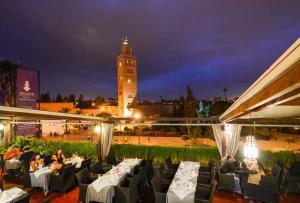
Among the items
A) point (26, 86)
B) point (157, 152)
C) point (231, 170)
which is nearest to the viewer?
Answer: point (231, 170)

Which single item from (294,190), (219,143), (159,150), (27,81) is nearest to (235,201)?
(294,190)

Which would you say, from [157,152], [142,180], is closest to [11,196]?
[142,180]

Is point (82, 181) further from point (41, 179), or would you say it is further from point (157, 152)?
point (157, 152)

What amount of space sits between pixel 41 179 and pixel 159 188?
4.06m

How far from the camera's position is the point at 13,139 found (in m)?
15.3

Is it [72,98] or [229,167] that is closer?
[229,167]

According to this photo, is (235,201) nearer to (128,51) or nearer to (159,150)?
(159,150)

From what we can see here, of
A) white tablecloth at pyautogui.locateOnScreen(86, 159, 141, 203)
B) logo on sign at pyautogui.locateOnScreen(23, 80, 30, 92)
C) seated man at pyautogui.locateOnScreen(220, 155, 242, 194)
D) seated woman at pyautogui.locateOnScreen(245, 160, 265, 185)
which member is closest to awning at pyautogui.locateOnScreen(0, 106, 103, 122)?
white tablecloth at pyautogui.locateOnScreen(86, 159, 141, 203)

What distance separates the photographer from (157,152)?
11578mm

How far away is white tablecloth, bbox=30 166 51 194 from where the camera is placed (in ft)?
25.6

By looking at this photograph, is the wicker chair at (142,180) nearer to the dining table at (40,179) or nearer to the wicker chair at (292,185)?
the dining table at (40,179)

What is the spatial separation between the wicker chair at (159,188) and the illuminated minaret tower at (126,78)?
45448 millimetres

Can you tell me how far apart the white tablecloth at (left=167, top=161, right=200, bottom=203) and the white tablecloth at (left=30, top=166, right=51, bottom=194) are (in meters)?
4.26

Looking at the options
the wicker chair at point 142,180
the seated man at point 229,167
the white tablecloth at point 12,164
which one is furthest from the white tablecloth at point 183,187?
the white tablecloth at point 12,164
